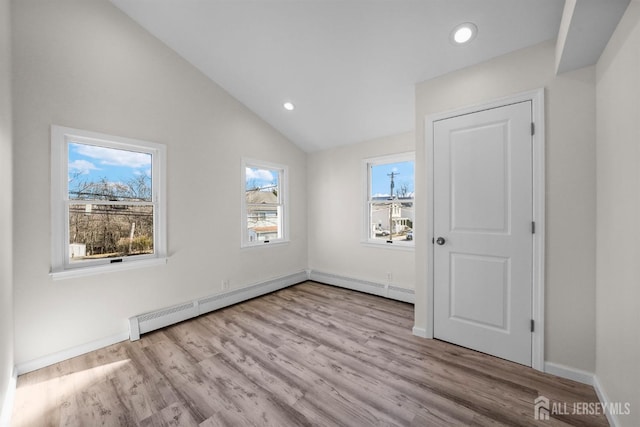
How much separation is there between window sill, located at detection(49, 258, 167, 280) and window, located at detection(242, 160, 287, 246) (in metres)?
1.20

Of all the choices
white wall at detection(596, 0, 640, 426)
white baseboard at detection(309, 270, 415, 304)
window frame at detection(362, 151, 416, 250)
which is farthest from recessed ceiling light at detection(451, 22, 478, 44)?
white baseboard at detection(309, 270, 415, 304)

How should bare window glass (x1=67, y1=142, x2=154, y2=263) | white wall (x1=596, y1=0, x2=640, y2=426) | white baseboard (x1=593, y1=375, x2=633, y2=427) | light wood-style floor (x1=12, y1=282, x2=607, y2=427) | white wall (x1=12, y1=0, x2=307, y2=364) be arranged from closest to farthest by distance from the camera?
white wall (x1=596, y1=0, x2=640, y2=426)
white baseboard (x1=593, y1=375, x2=633, y2=427)
light wood-style floor (x1=12, y1=282, x2=607, y2=427)
white wall (x1=12, y1=0, x2=307, y2=364)
bare window glass (x1=67, y1=142, x2=154, y2=263)

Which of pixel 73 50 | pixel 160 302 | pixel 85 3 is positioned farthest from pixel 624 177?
pixel 85 3

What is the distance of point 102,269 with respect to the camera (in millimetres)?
2498

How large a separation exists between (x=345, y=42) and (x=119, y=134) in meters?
2.40

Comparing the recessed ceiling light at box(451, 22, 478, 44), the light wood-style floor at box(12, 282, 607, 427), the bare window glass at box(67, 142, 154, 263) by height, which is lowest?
the light wood-style floor at box(12, 282, 607, 427)

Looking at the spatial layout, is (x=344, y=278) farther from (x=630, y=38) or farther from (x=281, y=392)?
(x=630, y=38)

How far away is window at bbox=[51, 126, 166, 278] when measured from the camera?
230cm

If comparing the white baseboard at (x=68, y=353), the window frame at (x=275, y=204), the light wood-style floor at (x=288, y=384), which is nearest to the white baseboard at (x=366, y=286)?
the light wood-style floor at (x=288, y=384)

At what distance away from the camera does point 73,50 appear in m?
2.33

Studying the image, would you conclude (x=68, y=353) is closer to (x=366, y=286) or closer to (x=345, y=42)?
(x=366, y=286)

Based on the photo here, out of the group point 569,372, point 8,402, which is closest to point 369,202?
point 569,372

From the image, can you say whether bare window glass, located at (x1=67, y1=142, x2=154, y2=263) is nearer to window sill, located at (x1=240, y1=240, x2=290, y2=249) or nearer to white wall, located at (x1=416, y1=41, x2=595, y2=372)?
window sill, located at (x1=240, y1=240, x2=290, y2=249)

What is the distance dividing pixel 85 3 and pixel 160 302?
9.85 ft
